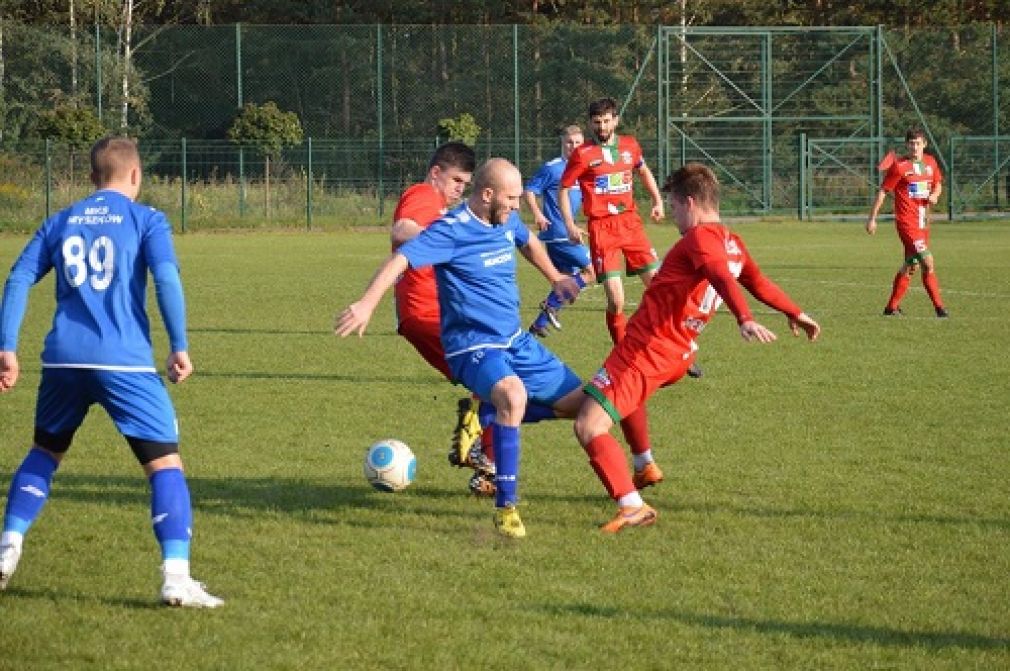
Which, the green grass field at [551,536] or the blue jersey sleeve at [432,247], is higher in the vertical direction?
the blue jersey sleeve at [432,247]

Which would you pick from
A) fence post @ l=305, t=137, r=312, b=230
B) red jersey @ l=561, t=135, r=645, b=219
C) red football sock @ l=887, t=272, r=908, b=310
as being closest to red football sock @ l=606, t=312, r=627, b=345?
red jersey @ l=561, t=135, r=645, b=219

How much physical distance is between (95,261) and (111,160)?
0.39m

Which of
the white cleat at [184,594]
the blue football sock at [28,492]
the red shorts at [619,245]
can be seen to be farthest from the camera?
the red shorts at [619,245]

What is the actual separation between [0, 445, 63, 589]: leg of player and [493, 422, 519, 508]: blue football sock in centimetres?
189

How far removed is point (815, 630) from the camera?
535 cm

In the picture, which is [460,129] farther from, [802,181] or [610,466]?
[610,466]

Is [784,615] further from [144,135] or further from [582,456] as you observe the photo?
[144,135]

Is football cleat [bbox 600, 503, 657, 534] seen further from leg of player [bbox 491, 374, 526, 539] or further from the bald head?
the bald head

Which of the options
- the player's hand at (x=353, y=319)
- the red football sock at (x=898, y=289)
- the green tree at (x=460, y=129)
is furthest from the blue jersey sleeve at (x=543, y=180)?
the green tree at (x=460, y=129)

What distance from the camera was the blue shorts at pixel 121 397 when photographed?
219 inches

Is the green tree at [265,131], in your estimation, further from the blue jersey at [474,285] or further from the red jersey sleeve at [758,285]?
the red jersey sleeve at [758,285]

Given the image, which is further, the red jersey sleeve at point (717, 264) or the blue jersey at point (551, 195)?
the blue jersey at point (551, 195)

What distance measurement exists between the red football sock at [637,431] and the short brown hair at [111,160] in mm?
2804

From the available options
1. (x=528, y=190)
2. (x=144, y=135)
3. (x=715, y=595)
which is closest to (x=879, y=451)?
(x=715, y=595)
